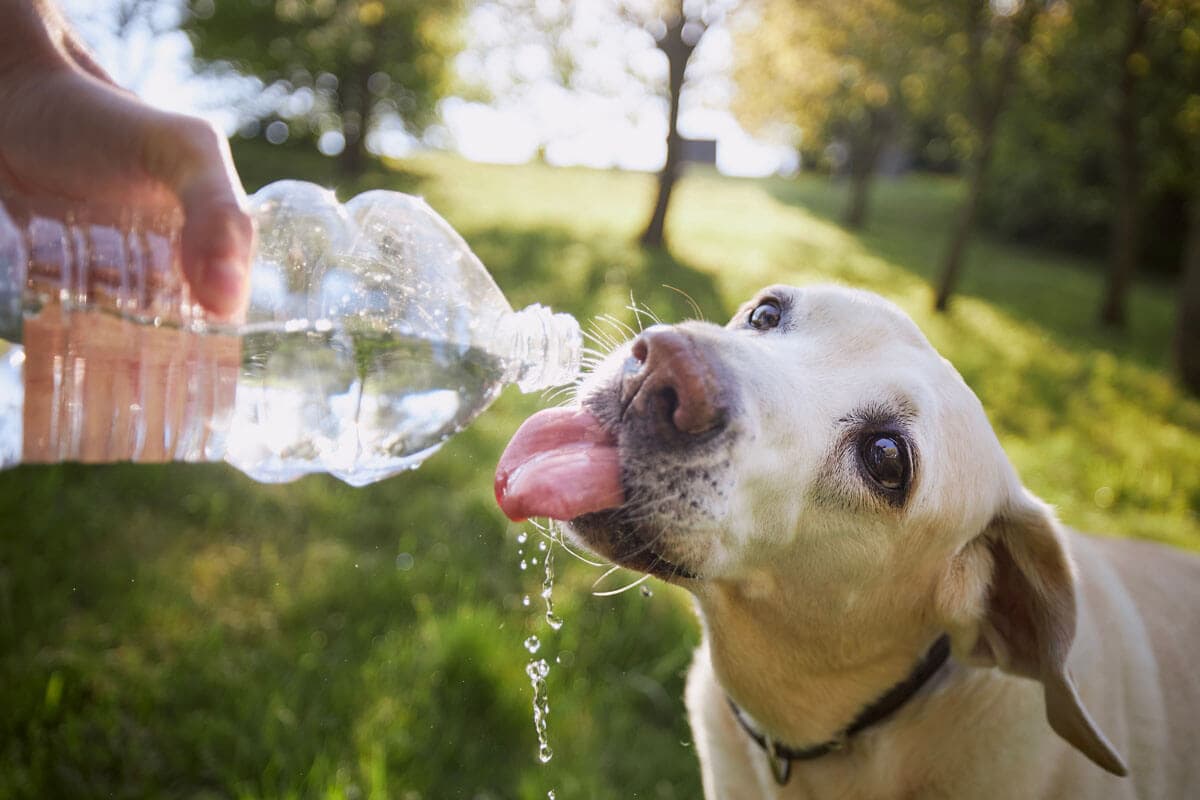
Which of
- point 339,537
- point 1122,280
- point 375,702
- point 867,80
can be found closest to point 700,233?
point 867,80

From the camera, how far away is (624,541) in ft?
5.97

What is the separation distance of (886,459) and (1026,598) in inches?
22.3

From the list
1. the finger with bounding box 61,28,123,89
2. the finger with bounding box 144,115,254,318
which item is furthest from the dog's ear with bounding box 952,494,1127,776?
the finger with bounding box 61,28,123,89

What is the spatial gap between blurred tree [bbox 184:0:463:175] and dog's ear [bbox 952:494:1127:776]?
14.9m

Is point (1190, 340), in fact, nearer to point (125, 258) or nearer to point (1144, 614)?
point (1144, 614)

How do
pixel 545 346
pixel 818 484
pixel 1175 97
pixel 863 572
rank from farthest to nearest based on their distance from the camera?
pixel 1175 97 < pixel 545 346 < pixel 863 572 < pixel 818 484

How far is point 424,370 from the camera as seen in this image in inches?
98.2

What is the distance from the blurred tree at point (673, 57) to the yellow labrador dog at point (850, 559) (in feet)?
36.8

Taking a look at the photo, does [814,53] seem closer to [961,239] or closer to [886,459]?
[961,239]

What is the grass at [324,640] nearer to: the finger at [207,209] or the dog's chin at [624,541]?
the dog's chin at [624,541]

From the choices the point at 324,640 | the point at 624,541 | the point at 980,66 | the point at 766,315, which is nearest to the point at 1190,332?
the point at 980,66

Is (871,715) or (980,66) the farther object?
(980,66)

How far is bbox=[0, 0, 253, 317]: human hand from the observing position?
1.94m

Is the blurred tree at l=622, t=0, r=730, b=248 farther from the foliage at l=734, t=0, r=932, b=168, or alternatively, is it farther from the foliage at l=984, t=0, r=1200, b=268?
the foliage at l=984, t=0, r=1200, b=268
